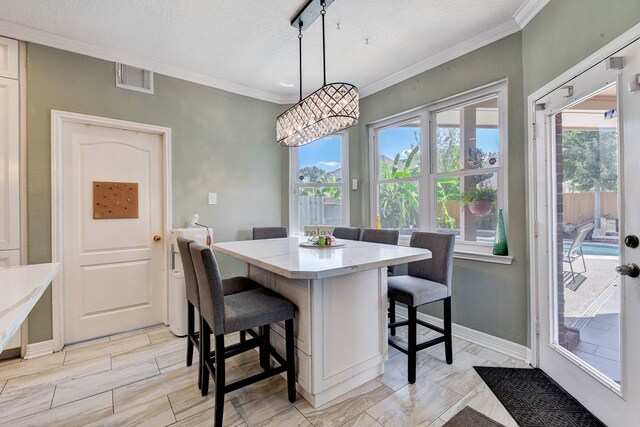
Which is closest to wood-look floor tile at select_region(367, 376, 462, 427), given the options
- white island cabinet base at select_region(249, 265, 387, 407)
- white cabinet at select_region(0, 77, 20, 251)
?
white island cabinet base at select_region(249, 265, 387, 407)

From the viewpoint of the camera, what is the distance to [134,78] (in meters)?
2.88

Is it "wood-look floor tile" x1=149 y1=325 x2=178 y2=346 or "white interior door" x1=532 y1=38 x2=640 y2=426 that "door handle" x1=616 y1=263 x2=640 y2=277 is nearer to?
"white interior door" x1=532 y1=38 x2=640 y2=426

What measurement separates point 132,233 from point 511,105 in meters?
3.66

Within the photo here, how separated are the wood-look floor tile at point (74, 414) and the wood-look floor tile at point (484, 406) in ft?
6.56

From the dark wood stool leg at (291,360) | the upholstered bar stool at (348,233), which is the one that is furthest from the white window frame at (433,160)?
the dark wood stool leg at (291,360)

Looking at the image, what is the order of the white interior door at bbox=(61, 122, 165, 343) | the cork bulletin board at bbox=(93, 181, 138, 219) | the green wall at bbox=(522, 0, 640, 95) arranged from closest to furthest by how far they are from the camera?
the green wall at bbox=(522, 0, 640, 95) → the white interior door at bbox=(61, 122, 165, 343) → the cork bulletin board at bbox=(93, 181, 138, 219)

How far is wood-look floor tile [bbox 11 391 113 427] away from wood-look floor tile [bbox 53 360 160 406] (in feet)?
0.25

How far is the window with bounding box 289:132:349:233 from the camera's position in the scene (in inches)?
151

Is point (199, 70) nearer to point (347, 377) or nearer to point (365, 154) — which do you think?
point (365, 154)

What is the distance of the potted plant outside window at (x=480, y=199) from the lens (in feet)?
8.51

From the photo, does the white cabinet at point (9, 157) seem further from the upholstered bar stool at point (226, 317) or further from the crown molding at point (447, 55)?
the crown molding at point (447, 55)

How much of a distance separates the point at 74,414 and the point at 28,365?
101 centimetres

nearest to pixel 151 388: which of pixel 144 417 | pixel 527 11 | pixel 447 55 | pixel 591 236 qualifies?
pixel 144 417

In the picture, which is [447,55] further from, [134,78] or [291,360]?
[134,78]
